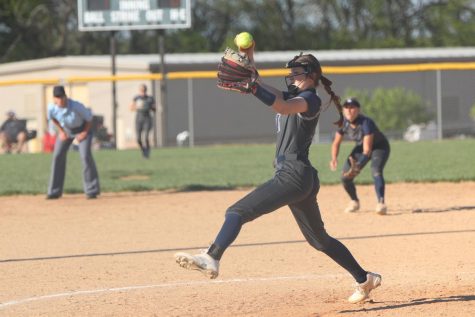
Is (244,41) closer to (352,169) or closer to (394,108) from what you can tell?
(352,169)

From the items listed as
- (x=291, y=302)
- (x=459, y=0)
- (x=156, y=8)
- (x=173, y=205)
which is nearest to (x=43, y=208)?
(x=173, y=205)

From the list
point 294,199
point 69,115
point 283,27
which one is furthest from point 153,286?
point 283,27

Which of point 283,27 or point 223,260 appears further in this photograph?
point 283,27

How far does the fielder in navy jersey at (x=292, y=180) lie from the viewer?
22.7ft

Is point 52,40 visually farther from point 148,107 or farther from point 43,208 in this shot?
point 43,208

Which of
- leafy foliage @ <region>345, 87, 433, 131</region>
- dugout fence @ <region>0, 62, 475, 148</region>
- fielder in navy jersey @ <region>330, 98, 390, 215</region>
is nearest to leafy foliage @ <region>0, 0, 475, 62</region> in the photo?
dugout fence @ <region>0, 62, 475, 148</region>

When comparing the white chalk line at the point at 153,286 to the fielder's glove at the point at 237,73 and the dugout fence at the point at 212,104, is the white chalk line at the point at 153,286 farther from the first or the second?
the dugout fence at the point at 212,104

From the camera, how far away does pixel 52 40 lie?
180 feet

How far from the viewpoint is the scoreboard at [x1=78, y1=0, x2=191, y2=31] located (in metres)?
25.4

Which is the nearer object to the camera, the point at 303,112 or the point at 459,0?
the point at 303,112

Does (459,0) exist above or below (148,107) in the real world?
above

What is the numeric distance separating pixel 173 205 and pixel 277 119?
303 inches

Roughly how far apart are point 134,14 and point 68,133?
10.8 m

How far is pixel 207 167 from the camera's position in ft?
67.6
